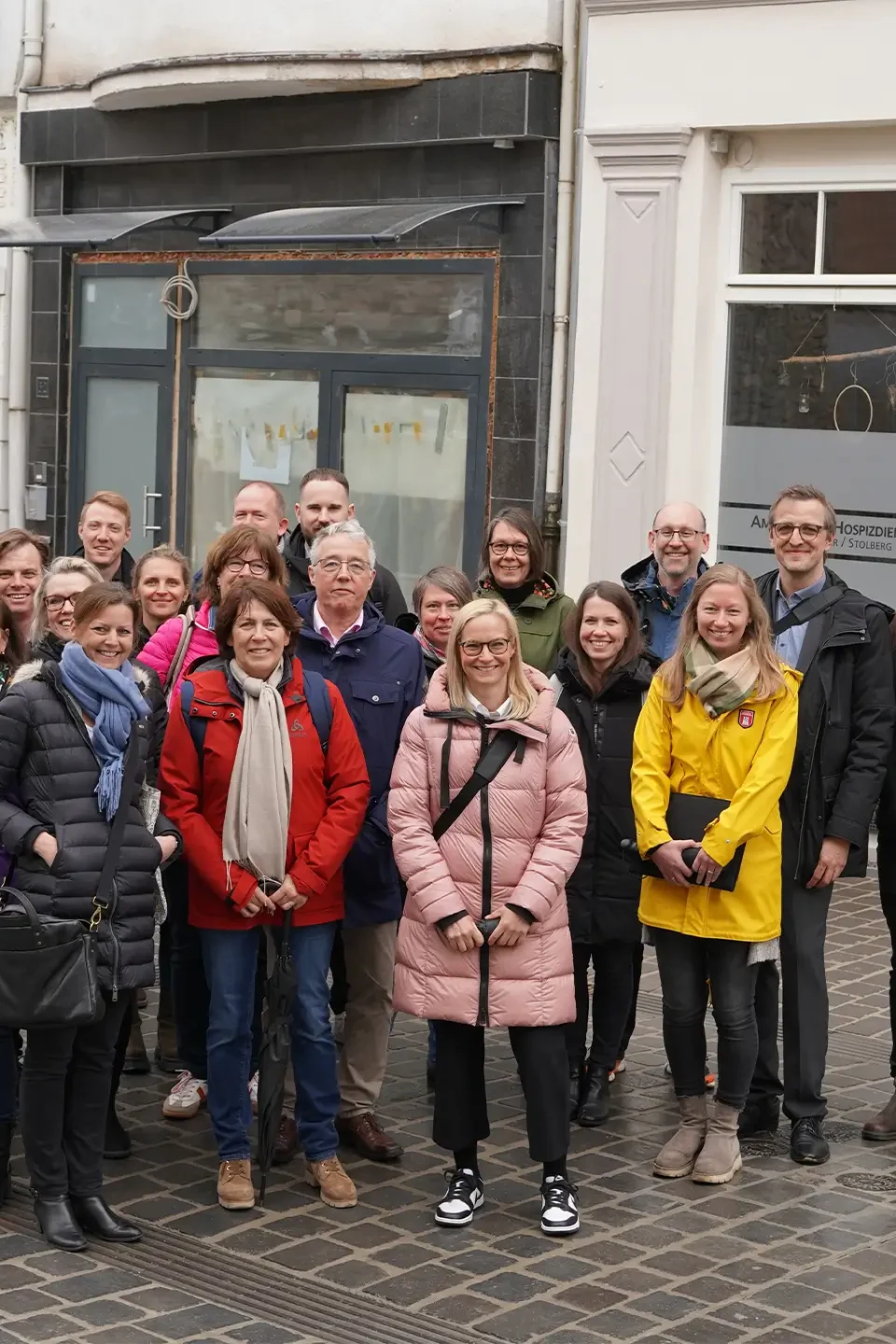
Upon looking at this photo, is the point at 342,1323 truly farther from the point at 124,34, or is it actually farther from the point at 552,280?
the point at 124,34

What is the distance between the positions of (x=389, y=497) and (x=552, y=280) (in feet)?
6.37

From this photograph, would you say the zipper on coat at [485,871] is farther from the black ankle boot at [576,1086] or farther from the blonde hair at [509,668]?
the black ankle boot at [576,1086]

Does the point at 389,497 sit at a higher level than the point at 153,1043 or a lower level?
higher

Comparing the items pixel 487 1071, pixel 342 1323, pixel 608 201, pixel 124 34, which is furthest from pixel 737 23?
pixel 342 1323

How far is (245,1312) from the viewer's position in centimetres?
536

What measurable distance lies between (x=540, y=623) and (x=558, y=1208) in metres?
2.44

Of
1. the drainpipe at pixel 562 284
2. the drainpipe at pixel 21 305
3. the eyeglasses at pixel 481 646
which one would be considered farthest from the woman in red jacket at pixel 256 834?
the drainpipe at pixel 21 305

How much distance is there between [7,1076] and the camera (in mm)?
6152

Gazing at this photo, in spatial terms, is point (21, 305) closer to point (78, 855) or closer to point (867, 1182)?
point (78, 855)

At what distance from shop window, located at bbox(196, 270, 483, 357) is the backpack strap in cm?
681

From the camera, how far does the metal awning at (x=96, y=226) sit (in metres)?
14.0

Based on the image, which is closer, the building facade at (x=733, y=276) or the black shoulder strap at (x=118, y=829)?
the black shoulder strap at (x=118, y=829)

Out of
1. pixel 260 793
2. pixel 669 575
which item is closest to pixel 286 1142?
pixel 260 793

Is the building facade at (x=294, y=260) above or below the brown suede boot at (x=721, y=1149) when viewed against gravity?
above
